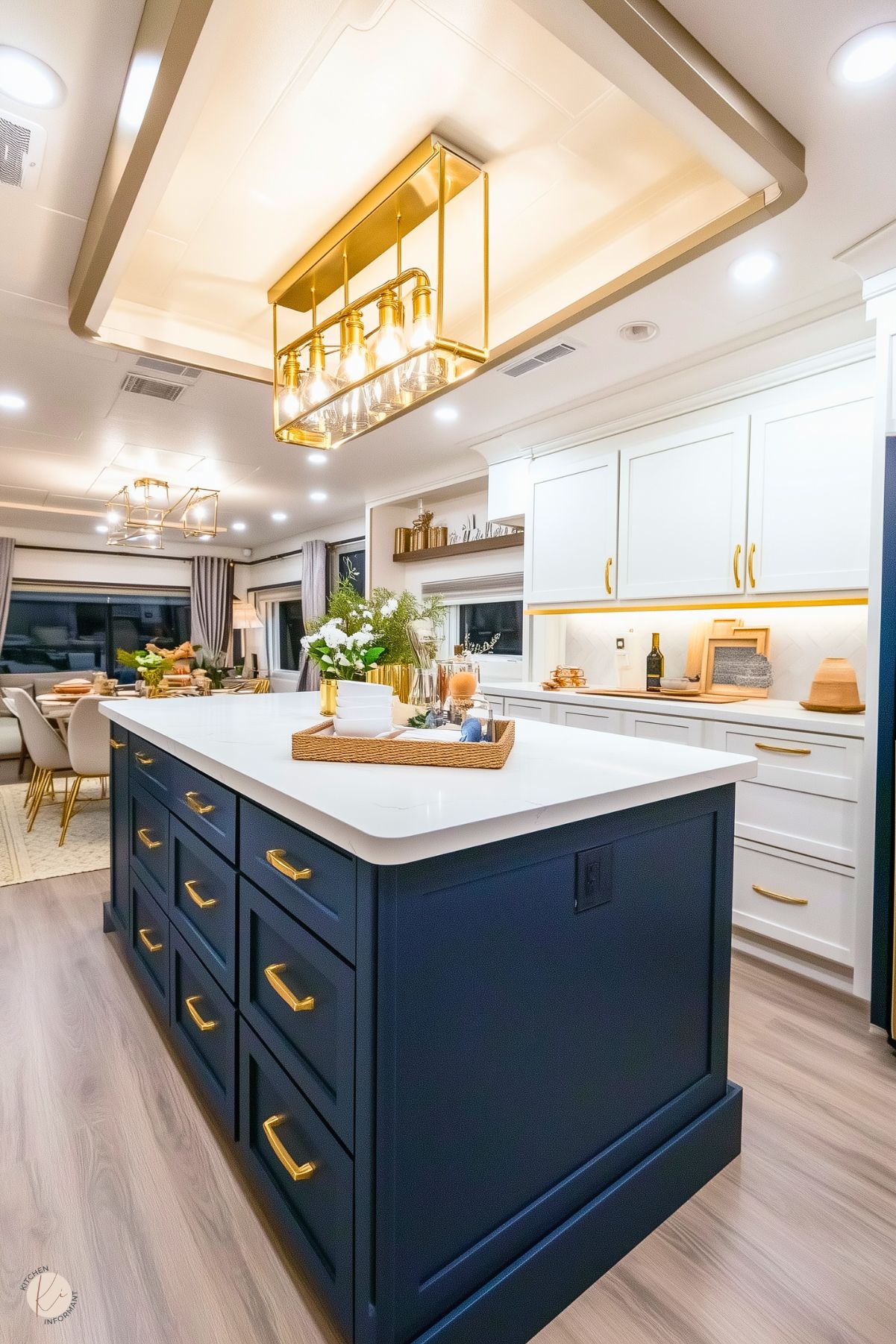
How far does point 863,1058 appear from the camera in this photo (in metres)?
2.03

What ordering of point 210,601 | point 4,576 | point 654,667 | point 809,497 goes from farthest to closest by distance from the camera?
point 210,601 → point 4,576 → point 654,667 → point 809,497

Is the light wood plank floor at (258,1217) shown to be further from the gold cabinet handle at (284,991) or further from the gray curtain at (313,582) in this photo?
the gray curtain at (313,582)

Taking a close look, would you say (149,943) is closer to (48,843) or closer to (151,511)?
(48,843)

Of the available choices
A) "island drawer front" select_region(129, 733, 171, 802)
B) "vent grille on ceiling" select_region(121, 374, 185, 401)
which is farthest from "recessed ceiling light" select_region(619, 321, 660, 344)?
"island drawer front" select_region(129, 733, 171, 802)

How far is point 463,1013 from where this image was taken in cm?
107

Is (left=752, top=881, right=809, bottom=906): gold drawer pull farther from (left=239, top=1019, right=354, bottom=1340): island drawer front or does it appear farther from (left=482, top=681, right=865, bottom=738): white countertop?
(left=239, top=1019, right=354, bottom=1340): island drawer front

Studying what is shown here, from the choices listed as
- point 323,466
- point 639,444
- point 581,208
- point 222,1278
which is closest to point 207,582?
point 323,466

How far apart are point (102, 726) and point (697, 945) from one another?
378cm

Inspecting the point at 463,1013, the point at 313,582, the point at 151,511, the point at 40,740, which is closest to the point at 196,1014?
the point at 463,1013

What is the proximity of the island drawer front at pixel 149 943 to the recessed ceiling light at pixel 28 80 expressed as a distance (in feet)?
7.12

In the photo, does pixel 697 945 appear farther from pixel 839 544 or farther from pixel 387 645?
pixel 839 544

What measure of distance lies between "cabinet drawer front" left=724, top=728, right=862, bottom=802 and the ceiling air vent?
2.99 metres

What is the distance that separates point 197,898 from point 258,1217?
675 millimetres

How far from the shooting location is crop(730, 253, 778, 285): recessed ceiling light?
2.20 metres
